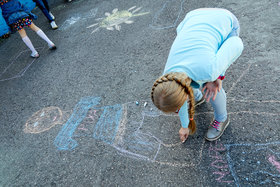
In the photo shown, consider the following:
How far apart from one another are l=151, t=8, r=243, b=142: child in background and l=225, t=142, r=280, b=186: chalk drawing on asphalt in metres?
0.41

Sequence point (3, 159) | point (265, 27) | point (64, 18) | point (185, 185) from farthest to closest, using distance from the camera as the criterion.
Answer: point (64, 18), point (265, 27), point (3, 159), point (185, 185)

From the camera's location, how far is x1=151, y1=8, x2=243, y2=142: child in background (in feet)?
4.25

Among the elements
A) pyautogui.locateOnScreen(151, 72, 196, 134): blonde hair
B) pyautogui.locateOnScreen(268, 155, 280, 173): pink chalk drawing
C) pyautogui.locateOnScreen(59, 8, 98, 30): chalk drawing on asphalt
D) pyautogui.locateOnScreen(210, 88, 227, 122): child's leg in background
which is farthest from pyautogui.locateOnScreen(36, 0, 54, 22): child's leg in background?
pyautogui.locateOnScreen(268, 155, 280, 173): pink chalk drawing

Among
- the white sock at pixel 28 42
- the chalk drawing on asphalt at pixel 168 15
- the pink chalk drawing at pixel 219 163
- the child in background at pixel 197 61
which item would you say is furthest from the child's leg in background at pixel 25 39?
the pink chalk drawing at pixel 219 163

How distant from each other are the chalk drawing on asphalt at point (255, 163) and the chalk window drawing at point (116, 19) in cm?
322

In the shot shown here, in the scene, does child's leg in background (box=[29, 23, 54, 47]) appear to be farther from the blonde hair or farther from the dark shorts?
the blonde hair

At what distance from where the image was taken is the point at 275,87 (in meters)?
2.04

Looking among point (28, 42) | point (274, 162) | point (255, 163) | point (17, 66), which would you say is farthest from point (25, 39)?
point (274, 162)

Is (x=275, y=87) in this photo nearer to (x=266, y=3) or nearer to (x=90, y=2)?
(x=266, y=3)

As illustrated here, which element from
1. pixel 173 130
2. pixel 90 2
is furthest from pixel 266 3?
pixel 90 2

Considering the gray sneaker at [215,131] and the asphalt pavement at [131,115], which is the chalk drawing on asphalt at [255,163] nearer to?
the asphalt pavement at [131,115]

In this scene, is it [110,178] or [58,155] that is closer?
[110,178]

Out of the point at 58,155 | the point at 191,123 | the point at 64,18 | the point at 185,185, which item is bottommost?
the point at 185,185

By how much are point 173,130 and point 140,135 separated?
367 millimetres
